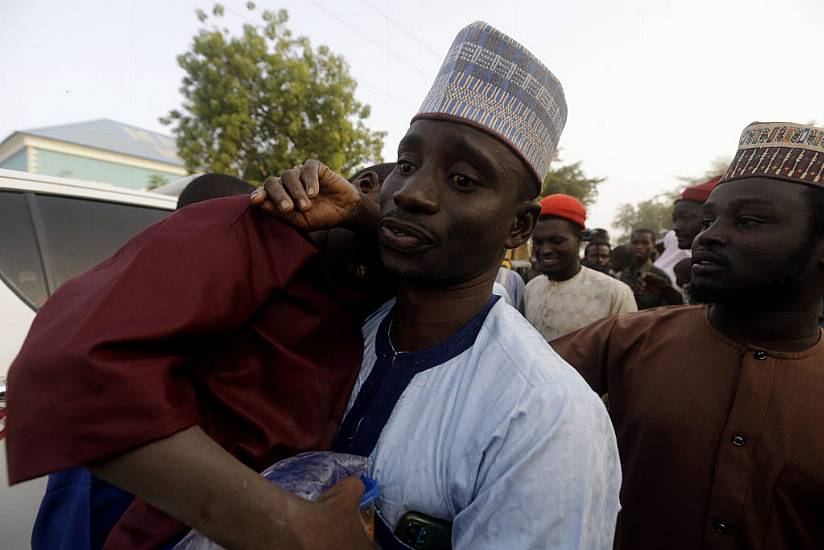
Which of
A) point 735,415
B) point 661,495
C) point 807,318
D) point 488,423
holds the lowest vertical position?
point 661,495

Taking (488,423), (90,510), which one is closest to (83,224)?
(90,510)

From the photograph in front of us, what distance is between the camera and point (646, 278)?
465 centimetres

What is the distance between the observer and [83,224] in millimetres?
2561

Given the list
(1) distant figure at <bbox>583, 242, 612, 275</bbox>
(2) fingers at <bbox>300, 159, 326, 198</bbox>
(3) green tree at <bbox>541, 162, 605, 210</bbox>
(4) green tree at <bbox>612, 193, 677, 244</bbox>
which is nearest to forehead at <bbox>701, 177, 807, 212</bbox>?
(2) fingers at <bbox>300, 159, 326, 198</bbox>

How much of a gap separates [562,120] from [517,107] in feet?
0.85

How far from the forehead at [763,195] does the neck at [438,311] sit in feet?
3.30

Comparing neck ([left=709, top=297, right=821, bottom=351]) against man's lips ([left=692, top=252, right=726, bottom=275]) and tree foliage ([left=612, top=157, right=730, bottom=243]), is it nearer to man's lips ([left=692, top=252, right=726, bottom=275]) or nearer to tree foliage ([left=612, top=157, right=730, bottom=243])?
man's lips ([left=692, top=252, right=726, bottom=275])

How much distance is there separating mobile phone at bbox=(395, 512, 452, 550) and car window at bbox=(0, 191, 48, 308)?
6.74 ft

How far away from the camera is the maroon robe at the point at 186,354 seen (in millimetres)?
718

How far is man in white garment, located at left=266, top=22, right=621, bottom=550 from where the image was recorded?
0.94m

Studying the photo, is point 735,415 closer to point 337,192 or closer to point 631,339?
point 631,339

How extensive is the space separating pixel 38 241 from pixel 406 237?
217cm

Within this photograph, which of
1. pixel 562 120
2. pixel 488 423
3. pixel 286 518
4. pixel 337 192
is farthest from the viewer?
pixel 562 120

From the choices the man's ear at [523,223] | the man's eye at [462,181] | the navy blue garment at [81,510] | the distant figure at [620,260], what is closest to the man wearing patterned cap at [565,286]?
the man's ear at [523,223]
